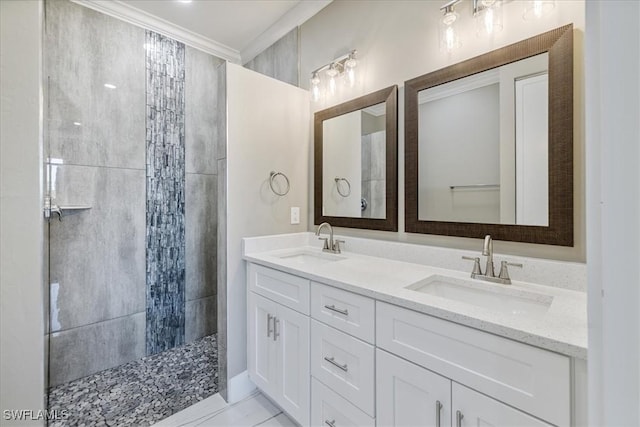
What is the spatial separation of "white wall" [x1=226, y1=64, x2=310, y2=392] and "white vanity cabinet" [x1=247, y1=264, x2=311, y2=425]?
0.37 ft

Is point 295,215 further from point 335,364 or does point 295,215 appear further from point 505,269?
point 505,269

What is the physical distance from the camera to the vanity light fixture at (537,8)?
1228 millimetres

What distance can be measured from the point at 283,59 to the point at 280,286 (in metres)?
1.94

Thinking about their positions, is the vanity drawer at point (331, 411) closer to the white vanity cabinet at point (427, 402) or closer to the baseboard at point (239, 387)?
the white vanity cabinet at point (427, 402)

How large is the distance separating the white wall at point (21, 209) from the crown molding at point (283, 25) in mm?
1565

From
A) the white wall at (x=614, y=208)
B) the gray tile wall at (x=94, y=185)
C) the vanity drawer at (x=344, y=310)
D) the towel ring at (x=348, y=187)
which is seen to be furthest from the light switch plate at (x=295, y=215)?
the white wall at (x=614, y=208)

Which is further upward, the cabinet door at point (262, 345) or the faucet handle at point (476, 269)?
the faucet handle at point (476, 269)

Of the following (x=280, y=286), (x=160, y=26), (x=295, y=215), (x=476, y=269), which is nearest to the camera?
(x=476, y=269)

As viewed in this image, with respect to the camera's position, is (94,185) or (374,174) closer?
(374,174)

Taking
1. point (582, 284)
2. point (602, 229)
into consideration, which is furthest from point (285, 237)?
point (602, 229)

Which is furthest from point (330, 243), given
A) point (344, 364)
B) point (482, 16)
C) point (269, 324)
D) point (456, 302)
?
point (482, 16)

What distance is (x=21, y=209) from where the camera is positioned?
4.50ft

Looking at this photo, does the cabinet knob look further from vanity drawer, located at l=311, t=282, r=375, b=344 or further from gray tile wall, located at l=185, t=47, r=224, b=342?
gray tile wall, located at l=185, t=47, r=224, b=342

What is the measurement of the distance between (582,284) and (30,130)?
249cm
